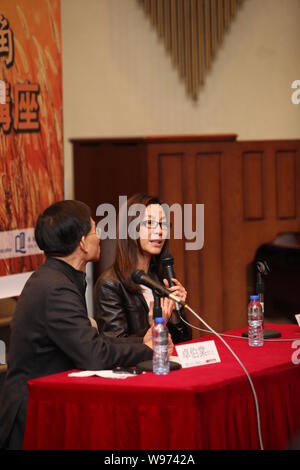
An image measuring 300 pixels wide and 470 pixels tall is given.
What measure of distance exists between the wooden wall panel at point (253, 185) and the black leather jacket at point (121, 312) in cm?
264

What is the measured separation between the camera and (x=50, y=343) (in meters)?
2.62

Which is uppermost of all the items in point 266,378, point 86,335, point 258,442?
point 86,335

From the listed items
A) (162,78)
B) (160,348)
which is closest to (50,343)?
(160,348)

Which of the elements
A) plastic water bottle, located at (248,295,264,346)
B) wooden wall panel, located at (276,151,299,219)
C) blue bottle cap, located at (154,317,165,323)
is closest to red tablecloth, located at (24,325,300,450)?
blue bottle cap, located at (154,317,165,323)

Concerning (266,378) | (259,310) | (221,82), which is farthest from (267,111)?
(266,378)

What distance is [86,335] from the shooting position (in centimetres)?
254

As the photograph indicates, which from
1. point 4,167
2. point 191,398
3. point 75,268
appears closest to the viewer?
point 191,398

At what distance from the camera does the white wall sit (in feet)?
22.1

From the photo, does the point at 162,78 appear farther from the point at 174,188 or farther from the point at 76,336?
the point at 76,336

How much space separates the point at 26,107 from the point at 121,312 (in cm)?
190

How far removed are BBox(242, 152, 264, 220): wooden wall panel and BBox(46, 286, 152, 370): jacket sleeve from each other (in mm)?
3458

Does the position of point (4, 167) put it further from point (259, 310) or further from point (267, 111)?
point (267, 111)

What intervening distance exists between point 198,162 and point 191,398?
3.65m

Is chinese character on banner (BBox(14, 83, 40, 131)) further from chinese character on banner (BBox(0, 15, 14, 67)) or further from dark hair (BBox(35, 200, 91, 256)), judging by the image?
dark hair (BBox(35, 200, 91, 256))
